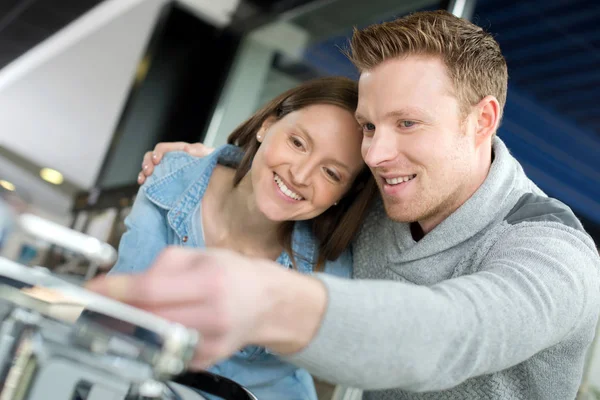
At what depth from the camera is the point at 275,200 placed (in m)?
1.19

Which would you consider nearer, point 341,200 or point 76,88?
point 341,200

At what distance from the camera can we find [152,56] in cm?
376

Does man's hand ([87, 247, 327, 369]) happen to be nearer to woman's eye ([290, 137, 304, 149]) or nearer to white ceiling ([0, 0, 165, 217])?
woman's eye ([290, 137, 304, 149])

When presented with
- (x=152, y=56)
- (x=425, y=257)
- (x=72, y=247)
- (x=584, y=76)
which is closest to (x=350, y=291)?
(x=72, y=247)

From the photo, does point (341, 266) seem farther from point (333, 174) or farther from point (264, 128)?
point (264, 128)

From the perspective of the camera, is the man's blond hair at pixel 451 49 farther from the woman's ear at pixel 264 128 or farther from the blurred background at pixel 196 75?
the blurred background at pixel 196 75

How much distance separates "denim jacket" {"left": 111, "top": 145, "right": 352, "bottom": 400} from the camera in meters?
1.12

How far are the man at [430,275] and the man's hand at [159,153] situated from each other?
0.44 metres

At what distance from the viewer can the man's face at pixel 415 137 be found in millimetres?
1096

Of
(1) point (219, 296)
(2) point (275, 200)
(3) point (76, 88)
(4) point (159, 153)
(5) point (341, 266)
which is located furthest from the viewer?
(3) point (76, 88)

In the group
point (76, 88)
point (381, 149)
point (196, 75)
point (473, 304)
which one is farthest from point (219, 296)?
point (196, 75)

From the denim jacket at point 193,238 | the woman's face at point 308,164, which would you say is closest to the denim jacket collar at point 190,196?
the denim jacket at point 193,238

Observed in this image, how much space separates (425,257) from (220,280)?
0.79m

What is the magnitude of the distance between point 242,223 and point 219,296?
0.92 meters
